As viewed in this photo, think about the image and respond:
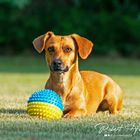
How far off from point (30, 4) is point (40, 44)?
22166 millimetres

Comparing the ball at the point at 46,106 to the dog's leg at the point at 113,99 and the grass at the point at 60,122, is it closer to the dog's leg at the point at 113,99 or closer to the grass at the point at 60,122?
the grass at the point at 60,122

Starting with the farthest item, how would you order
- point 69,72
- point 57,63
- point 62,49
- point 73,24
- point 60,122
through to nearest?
point 73,24 → point 69,72 → point 62,49 → point 57,63 → point 60,122

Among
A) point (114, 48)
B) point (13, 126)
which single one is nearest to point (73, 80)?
point (13, 126)

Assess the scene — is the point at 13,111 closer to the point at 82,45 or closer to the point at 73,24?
the point at 82,45

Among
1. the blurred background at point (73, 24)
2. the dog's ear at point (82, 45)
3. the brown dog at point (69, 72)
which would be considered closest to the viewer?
the brown dog at point (69, 72)

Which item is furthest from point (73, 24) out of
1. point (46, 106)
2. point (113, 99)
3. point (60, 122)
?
point (60, 122)

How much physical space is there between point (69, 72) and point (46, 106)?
36.6 inches

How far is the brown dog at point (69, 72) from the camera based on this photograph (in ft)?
31.6

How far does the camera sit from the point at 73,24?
102 feet

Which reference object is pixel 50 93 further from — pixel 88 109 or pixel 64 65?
pixel 88 109

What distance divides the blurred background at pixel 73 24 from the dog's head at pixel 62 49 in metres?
20.2

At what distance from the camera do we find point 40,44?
10047 mm

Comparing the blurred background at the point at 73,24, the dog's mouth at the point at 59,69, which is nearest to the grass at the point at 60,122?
the dog's mouth at the point at 59,69

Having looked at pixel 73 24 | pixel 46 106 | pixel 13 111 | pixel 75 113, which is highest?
pixel 46 106
